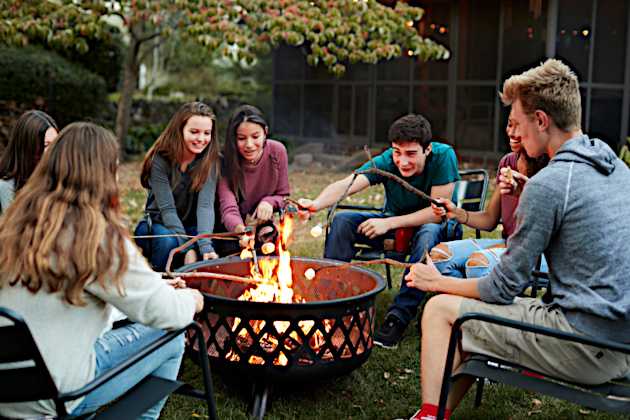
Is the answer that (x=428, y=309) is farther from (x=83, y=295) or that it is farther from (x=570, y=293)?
(x=83, y=295)

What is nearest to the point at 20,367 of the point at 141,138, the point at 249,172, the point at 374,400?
the point at 374,400

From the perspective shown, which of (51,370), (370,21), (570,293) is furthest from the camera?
(370,21)

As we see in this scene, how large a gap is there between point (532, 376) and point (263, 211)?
7.35 feet

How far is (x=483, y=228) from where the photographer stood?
3949 mm

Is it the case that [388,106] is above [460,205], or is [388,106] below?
above

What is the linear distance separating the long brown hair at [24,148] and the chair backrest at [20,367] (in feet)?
5.57

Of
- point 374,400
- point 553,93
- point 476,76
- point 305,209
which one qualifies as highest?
point 476,76

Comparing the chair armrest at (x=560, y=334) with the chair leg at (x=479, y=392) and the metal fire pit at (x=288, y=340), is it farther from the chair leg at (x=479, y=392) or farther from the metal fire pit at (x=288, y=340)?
the chair leg at (x=479, y=392)

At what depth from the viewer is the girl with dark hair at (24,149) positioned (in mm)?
3615

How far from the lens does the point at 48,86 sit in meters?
11.9

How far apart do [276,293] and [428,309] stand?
95cm

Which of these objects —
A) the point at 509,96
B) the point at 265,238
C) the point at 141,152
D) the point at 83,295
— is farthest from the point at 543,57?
the point at 83,295

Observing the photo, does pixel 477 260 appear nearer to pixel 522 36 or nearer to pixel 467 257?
pixel 467 257

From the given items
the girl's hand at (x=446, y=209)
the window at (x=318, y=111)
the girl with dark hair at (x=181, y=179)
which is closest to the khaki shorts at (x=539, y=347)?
the girl's hand at (x=446, y=209)
